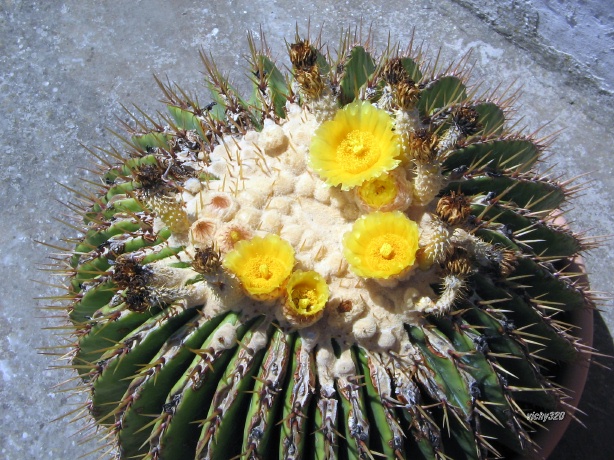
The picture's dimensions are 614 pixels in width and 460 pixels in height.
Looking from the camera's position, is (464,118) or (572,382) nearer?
A: (464,118)

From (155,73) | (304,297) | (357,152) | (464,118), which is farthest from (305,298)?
(155,73)

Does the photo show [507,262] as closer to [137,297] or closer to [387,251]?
[387,251]

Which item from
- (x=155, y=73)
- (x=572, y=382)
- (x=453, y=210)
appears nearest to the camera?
(x=453, y=210)

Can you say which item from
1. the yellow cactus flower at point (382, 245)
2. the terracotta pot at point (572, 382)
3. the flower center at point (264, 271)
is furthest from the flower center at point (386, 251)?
the terracotta pot at point (572, 382)

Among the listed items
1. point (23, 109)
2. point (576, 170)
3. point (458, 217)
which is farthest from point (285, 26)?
point (458, 217)

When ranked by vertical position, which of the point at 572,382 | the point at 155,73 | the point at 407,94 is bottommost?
the point at 155,73

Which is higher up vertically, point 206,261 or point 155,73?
point 206,261

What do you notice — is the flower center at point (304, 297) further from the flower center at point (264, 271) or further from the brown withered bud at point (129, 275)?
the brown withered bud at point (129, 275)
